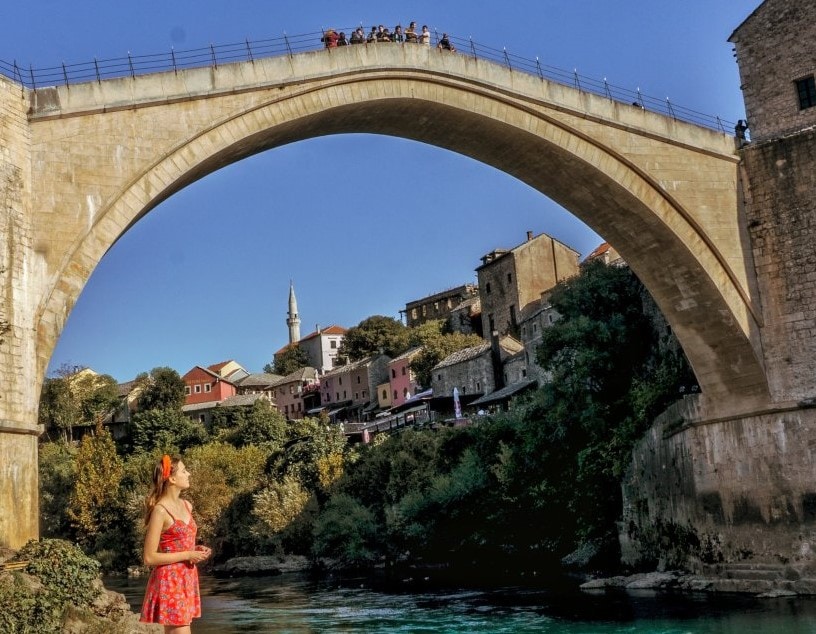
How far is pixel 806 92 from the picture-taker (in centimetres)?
1645

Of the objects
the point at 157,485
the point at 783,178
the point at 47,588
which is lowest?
the point at 47,588

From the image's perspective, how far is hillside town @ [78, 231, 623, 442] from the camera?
4388cm

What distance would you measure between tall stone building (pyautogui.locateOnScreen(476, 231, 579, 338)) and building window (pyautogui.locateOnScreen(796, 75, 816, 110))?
33713 millimetres

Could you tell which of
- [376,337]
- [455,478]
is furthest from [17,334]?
[376,337]

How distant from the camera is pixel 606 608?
15.6 metres

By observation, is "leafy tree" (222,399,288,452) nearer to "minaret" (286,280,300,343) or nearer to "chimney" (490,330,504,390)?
"chimney" (490,330,504,390)

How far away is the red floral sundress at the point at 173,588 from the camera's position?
4.58 m

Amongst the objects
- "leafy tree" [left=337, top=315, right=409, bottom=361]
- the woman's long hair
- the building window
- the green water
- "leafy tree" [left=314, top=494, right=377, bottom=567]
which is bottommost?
the green water

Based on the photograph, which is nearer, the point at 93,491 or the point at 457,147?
the point at 457,147

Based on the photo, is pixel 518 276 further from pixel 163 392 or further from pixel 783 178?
pixel 783 178

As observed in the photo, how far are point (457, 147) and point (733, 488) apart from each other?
7282 mm

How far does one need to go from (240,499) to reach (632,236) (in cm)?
2415

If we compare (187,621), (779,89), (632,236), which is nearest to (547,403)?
(632,236)

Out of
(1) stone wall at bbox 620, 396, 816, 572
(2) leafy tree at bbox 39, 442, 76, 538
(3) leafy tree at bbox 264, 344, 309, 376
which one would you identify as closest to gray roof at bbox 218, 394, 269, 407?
(2) leafy tree at bbox 39, 442, 76, 538
